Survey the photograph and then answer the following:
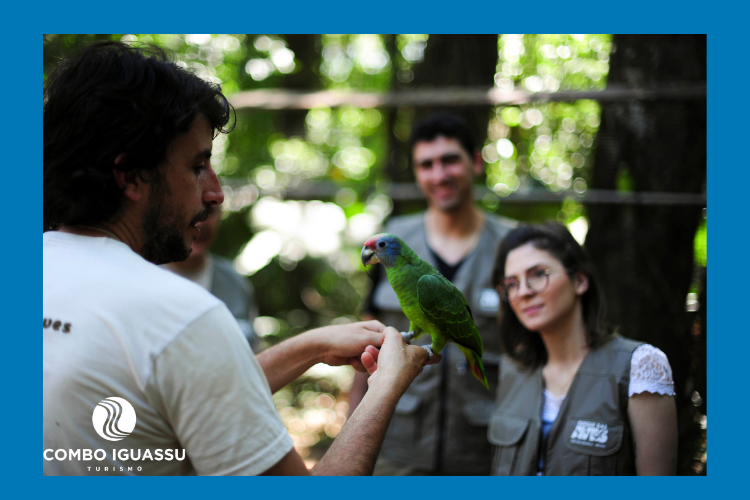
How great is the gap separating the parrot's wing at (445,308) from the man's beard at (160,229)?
823 mm

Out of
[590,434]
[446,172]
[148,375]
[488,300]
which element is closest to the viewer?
[148,375]

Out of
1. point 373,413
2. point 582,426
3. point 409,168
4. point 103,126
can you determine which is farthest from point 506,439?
point 409,168

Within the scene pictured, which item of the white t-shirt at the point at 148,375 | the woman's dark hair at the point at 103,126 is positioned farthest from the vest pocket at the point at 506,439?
the woman's dark hair at the point at 103,126

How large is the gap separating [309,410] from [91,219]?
4.46 m

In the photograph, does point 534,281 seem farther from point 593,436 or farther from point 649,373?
point 593,436

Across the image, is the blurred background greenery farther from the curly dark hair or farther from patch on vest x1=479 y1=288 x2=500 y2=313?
patch on vest x1=479 y1=288 x2=500 y2=313

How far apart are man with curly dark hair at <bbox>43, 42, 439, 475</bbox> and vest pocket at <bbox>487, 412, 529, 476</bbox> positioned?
911 mm

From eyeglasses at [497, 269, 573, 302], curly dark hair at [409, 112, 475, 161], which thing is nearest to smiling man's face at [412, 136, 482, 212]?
curly dark hair at [409, 112, 475, 161]

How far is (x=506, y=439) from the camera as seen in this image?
2.20 metres

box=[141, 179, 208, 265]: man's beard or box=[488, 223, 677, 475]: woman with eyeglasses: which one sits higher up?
box=[141, 179, 208, 265]: man's beard

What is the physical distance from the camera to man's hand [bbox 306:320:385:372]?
6.23 ft

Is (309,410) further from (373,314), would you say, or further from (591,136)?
(591,136)

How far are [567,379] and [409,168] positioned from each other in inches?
96.6

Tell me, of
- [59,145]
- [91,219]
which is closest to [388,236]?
[91,219]
